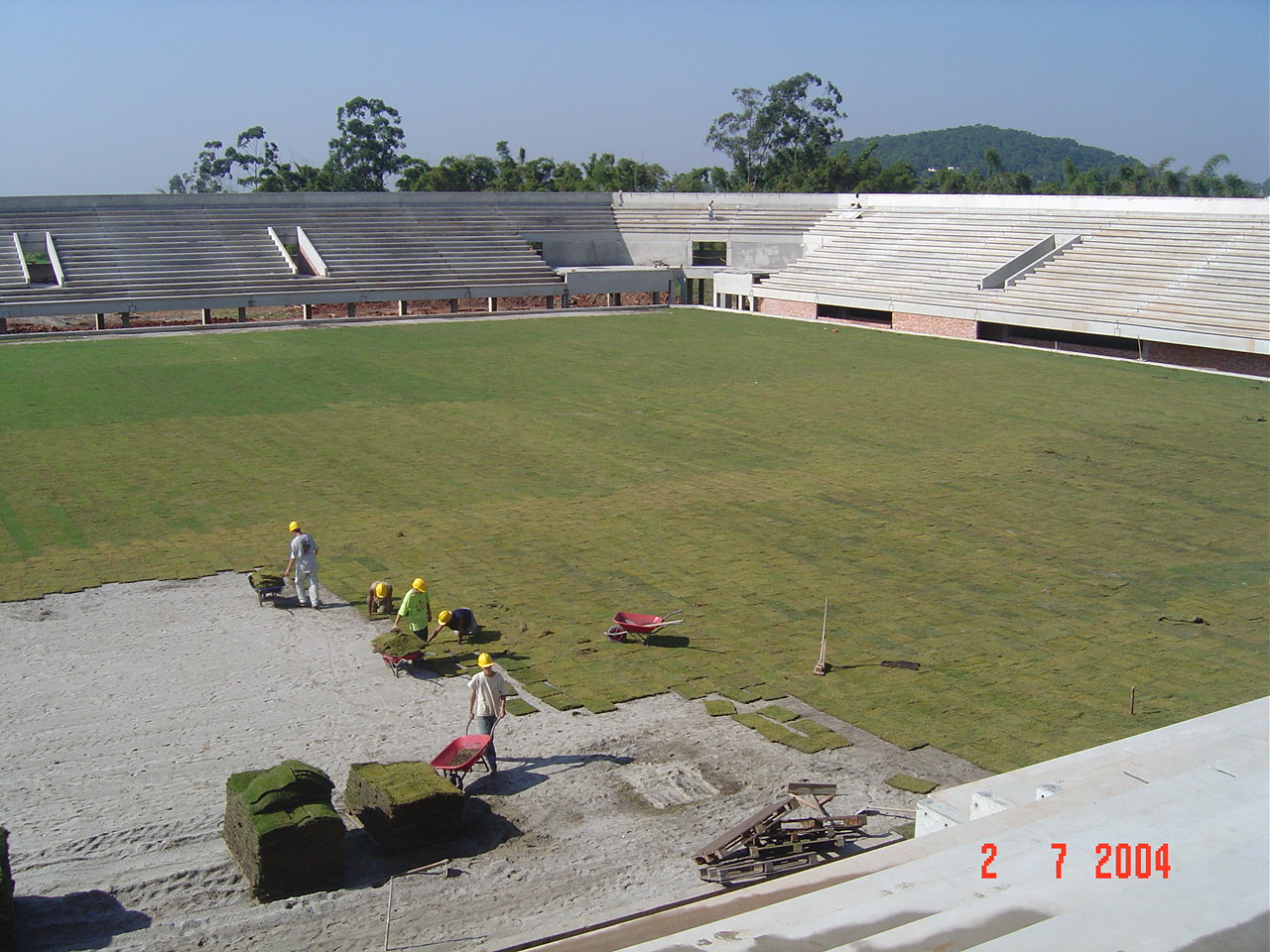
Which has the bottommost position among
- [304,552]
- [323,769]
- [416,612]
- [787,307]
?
[323,769]

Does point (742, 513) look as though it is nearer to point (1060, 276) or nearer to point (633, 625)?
point (633, 625)

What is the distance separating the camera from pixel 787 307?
149 feet

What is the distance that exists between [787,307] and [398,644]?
115 feet

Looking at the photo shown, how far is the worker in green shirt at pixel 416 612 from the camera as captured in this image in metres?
12.5

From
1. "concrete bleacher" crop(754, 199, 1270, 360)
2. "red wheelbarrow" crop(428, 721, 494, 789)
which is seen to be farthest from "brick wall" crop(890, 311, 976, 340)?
"red wheelbarrow" crop(428, 721, 494, 789)

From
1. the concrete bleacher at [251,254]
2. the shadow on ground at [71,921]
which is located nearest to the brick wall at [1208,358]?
the concrete bleacher at [251,254]

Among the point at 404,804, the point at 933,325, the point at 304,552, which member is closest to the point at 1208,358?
the point at 933,325

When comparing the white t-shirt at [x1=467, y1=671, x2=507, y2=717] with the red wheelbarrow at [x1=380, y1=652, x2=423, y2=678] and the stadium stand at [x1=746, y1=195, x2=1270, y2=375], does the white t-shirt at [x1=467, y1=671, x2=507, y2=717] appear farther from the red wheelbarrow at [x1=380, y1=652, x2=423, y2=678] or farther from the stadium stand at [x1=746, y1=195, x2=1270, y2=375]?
the stadium stand at [x1=746, y1=195, x2=1270, y2=375]

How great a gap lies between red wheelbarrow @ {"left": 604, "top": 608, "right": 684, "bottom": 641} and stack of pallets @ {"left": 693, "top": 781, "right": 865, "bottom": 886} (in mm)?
3706

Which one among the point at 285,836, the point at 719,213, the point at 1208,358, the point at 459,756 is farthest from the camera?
the point at 719,213

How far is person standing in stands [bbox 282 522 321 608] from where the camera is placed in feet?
45.1

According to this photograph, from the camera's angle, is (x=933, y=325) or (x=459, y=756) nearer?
(x=459, y=756)

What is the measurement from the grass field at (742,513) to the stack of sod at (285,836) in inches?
135

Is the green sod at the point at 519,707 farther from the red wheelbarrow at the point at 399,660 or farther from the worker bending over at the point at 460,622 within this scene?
the worker bending over at the point at 460,622
